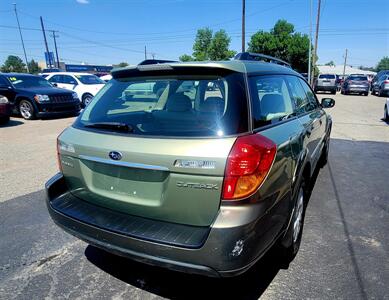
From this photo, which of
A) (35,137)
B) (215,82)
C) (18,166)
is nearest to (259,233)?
(215,82)

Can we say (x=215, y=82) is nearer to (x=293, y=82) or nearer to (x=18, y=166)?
(x=293, y=82)

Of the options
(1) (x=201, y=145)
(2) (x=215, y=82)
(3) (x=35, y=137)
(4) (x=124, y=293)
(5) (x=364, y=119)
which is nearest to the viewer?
(1) (x=201, y=145)

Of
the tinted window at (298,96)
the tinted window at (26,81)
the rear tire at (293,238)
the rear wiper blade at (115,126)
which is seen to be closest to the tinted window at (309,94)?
the tinted window at (298,96)

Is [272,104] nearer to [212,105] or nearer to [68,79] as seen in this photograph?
[212,105]

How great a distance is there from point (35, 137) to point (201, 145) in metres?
7.97

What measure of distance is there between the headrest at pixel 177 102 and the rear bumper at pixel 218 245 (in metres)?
0.91

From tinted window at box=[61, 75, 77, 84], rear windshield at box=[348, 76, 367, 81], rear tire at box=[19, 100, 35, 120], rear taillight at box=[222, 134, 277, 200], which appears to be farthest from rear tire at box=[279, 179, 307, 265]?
rear windshield at box=[348, 76, 367, 81]

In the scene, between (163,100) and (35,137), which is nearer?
(163,100)

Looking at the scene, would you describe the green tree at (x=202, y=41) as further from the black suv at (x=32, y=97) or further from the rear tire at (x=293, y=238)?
the rear tire at (x=293, y=238)

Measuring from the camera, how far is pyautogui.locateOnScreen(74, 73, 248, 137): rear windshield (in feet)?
7.12

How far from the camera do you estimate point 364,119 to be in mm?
12336

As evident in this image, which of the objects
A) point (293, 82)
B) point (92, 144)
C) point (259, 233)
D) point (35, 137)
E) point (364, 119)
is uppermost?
point (293, 82)

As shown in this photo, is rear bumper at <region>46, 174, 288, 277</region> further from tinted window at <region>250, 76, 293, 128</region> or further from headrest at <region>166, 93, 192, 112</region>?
headrest at <region>166, 93, 192, 112</region>

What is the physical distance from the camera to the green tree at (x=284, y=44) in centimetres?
5472
